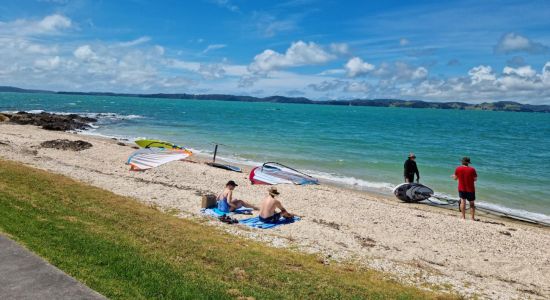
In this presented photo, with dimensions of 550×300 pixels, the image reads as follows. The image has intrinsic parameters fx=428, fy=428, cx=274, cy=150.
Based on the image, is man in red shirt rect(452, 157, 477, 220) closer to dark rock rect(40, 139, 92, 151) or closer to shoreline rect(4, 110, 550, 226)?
shoreline rect(4, 110, 550, 226)

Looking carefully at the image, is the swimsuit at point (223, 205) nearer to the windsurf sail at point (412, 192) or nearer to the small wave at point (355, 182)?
the windsurf sail at point (412, 192)

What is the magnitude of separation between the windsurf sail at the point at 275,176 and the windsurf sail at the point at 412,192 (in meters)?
5.08

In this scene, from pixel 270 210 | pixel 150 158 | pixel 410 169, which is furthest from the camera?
pixel 150 158

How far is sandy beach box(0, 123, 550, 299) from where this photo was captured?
1173 cm

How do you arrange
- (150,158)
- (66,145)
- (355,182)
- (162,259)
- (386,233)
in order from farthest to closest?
(66,145) < (355,182) < (150,158) < (386,233) < (162,259)

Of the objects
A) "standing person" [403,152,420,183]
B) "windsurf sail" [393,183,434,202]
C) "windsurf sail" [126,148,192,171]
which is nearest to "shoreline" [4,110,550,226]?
"windsurf sail" [393,183,434,202]

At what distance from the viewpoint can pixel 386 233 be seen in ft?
51.6

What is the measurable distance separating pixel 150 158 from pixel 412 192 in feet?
50.3

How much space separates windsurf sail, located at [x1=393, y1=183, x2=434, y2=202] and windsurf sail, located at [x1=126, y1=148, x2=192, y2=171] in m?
13.1

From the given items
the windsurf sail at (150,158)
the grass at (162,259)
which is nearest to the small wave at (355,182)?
→ the windsurf sail at (150,158)

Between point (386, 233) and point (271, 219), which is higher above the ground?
point (271, 219)

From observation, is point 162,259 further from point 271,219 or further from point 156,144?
point 156,144

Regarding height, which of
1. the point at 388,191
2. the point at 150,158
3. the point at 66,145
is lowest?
the point at 388,191

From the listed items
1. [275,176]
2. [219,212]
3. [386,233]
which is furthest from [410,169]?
[219,212]
